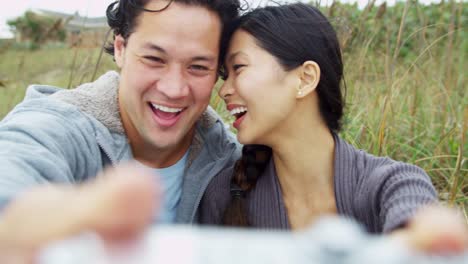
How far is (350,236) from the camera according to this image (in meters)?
0.38

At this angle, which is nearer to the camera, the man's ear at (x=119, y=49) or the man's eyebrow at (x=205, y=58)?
the man's eyebrow at (x=205, y=58)

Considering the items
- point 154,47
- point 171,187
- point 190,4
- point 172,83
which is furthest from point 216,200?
point 190,4

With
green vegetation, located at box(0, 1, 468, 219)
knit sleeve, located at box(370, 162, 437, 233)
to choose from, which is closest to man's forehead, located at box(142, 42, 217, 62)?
knit sleeve, located at box(370, 162, 437, 233)

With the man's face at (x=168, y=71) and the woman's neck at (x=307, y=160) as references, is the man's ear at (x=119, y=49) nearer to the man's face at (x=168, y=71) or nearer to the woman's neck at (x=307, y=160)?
the man's face at (x=168, y=71)

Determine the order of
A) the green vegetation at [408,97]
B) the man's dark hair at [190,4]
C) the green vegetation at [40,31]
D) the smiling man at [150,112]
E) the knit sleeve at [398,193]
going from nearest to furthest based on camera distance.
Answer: the knit sleeve at [398,193]
the smiling man at [150,112]
the man's dark hair at [190,4]
the green vegetation at [408,97]
the green vegetation at [40,31]

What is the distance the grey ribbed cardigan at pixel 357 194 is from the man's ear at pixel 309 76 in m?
0.19

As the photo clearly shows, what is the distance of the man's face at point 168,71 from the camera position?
1656mm

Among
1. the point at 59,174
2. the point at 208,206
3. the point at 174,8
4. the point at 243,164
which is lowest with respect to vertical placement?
the point at 208,206

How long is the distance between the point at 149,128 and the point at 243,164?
0.35 meters

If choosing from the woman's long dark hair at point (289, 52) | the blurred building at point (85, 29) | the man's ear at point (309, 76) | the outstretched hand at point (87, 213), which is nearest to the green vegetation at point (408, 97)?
the blurred building at point (85, 29)

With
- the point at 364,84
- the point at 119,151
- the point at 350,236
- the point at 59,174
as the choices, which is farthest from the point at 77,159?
the point at 364,84

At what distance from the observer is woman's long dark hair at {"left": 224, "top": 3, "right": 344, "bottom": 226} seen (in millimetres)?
1698

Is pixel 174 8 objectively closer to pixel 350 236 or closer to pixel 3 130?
pixel 3 130

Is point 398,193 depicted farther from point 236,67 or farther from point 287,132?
point 236,67
